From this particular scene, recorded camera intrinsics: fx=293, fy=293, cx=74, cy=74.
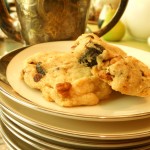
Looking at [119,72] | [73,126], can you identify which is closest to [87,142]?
[73,126]

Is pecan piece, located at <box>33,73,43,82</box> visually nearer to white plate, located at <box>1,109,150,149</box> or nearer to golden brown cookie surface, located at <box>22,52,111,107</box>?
golden brown cookie surface, located at <box>22,52,111,107</box>

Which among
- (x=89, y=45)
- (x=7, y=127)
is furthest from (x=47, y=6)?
(x=7, y=127)

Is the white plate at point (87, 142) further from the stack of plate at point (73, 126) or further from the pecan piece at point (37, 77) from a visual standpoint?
the pecan piece at point (37, 77)

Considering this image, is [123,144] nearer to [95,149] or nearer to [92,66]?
[95,149]

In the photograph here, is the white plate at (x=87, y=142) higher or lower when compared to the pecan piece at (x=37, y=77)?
lower

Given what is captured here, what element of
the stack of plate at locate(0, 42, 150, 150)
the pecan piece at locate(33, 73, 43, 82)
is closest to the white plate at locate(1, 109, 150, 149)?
the stack of plate at locate(0, 42, 150, 150)

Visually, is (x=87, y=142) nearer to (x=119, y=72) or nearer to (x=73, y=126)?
(x=73, y=126)

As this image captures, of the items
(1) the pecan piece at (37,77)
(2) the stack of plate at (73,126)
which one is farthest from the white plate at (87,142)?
(1) the pecan piece at (37,77)

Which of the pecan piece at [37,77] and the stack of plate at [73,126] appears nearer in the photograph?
the stack of plate at [73,126]
